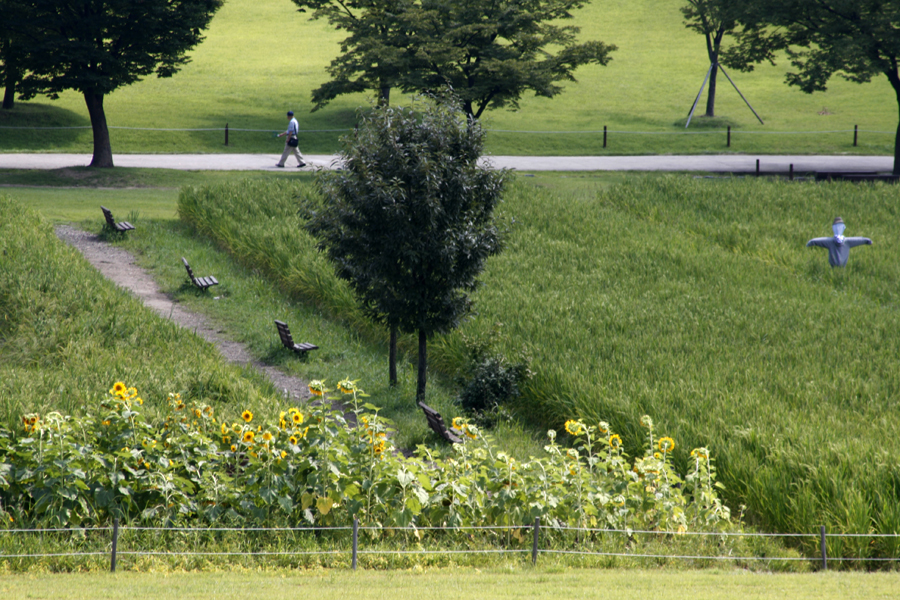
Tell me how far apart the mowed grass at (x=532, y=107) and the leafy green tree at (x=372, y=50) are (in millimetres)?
5105

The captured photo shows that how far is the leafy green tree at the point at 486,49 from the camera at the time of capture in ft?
99.6

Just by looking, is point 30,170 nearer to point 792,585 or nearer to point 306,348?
point 306,348

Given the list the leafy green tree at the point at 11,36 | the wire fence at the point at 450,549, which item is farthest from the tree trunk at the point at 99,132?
the wire fence at the point at 450,549

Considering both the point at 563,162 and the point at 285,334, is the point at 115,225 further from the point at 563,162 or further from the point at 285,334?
the point at 563,162

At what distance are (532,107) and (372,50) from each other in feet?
83.6

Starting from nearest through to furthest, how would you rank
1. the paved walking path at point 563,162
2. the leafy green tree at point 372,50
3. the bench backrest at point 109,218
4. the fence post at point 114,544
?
1. the fence post at point 114,544
2. the bench backrest at point 109,218
3. the leafy green tree at point 372,50
4. the paved walking path at point 563,162

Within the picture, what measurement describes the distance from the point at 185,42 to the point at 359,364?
66.2ft

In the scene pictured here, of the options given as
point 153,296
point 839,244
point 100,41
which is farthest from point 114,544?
point 100,41

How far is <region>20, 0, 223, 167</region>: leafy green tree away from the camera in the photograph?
A: 26750mm

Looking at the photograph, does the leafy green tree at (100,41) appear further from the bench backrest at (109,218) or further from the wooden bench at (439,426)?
the wooden bench at (439,426)

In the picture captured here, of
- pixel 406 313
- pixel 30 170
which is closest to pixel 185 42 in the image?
pixel 30 170

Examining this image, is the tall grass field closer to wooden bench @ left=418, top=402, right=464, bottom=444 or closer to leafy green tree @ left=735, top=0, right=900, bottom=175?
wooden bench @ left=418, top=402, right=464, bottom=444

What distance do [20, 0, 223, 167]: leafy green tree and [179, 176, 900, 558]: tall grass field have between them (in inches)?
311

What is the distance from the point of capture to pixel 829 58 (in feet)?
105
